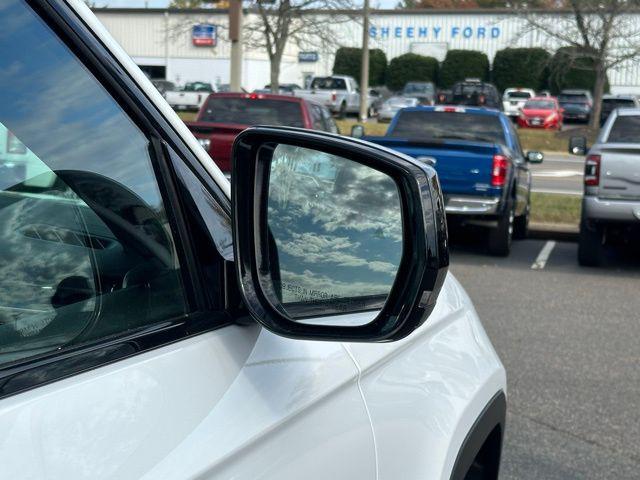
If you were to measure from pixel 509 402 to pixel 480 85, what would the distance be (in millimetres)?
33662

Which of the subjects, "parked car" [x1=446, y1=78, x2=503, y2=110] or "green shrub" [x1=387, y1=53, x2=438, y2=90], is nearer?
"parked car" [x1=446, y1=78, x2=503, y2=110]

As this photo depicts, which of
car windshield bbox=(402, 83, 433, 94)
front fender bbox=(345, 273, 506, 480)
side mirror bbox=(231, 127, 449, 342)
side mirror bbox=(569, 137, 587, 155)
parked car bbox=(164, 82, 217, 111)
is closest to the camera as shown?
side mirror bbox=(231, 127, 449, 342)

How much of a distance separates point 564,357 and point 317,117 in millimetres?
7251

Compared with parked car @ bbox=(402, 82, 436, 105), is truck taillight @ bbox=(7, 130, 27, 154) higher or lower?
higher

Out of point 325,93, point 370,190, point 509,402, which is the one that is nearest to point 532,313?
point 509,402

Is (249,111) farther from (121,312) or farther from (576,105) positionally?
(576,105)

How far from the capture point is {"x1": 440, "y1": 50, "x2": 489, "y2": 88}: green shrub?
53938 mm

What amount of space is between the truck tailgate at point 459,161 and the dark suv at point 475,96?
24.4 meters

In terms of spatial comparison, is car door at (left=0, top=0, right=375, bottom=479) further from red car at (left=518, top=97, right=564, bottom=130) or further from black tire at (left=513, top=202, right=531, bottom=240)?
red car at (left=518, top=97, right=564, bottom=130)

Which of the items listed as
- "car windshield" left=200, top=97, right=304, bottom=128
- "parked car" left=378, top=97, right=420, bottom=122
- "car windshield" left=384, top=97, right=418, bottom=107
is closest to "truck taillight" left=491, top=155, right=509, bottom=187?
"car windshield" left=200, top=97, right=304, bottom=128

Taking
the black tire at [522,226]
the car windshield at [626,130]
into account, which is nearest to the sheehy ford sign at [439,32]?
the black tire at [522,226]

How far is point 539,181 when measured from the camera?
20062mm

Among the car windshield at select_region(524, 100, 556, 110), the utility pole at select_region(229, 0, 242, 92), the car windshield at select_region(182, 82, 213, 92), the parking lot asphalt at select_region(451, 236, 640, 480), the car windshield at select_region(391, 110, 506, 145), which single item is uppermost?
the utility pole at select_region(229, 0, 242, 92)

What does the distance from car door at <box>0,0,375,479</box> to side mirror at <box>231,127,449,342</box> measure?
8 cm
